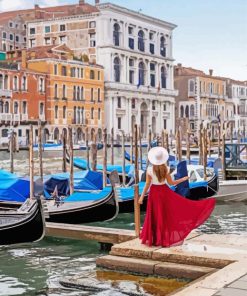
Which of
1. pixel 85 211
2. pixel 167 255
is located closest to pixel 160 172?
pixel 167 255

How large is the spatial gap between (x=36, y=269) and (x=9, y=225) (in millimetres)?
612

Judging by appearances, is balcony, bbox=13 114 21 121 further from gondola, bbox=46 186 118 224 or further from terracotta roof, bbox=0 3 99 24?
gondola, bbox=46 186 118 224

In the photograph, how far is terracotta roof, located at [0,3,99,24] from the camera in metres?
37.5

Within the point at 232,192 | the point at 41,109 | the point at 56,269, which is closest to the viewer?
the point at 56,269

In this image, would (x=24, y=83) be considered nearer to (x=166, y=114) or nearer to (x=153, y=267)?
(x=166, y=114)

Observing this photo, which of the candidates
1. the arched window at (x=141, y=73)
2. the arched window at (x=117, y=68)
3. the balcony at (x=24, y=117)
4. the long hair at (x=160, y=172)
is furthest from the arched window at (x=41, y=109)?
the long hair at (x=160, y=172)

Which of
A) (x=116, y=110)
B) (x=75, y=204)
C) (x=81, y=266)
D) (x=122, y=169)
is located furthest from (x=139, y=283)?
(x=116, y=110)

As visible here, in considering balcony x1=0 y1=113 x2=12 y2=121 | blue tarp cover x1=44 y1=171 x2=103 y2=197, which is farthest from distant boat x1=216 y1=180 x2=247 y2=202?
balcony x1=0 y1=113 x2=12 y2=121

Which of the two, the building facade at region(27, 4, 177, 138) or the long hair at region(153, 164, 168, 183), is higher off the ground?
the building facade at region(27, 4, 177, 138)

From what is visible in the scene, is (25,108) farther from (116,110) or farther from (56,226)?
(56,226)

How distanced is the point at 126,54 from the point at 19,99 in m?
9.83

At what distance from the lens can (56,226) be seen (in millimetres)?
6523

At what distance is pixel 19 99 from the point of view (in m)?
29.6

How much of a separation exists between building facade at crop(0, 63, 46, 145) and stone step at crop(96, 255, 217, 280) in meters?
24.5
